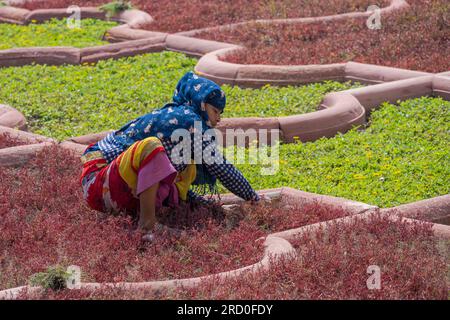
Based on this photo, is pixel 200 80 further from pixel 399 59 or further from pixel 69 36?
pixel 69 36

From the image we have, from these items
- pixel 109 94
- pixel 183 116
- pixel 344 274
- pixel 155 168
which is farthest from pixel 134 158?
pixel 109 94

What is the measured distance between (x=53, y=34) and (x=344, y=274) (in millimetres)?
10388

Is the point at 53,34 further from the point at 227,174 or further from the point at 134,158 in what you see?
the point at 134,158

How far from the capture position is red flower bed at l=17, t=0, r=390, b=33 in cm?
1491

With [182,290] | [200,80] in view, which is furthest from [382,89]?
[182,290]

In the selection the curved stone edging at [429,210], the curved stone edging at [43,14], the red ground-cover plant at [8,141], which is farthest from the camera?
the curved stone edging at [43,14]

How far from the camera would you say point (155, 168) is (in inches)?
260

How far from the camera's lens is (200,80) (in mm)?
7023

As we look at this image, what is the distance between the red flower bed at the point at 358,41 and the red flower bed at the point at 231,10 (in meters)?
0.98

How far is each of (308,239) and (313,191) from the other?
4.96ft

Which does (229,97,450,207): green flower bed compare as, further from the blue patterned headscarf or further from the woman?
the blue patterned headscarf

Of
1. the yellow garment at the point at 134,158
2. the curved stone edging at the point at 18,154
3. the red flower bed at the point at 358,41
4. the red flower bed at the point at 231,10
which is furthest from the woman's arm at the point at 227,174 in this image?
the red flower bed at the point at 231,10

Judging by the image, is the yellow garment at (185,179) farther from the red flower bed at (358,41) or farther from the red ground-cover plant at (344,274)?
the red flower bed at (358,41)

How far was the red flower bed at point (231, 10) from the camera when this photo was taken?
48.9 ft
